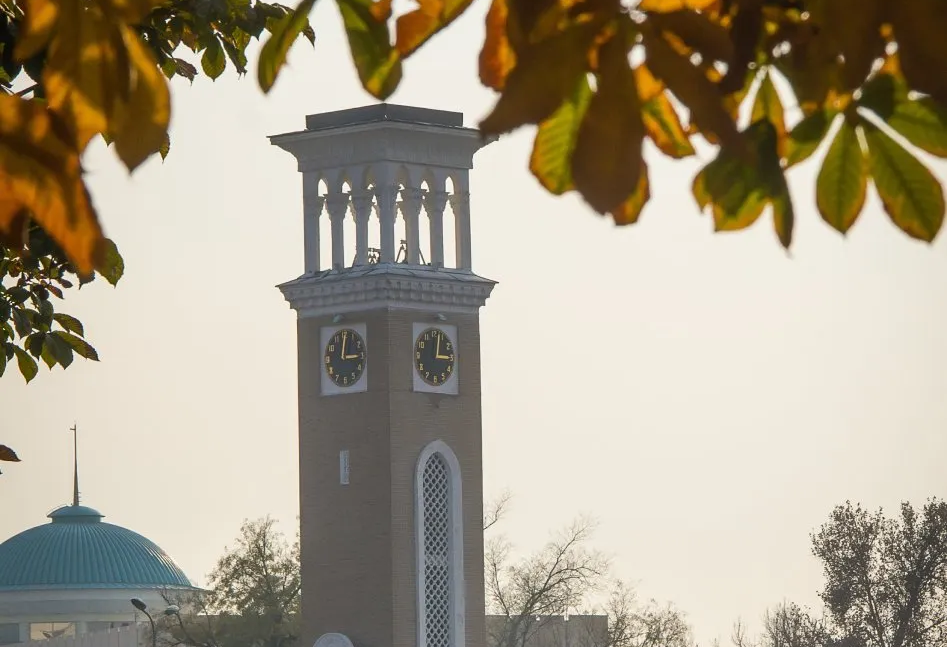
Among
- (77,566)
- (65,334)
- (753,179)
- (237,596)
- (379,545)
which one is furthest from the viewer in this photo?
(77,566)

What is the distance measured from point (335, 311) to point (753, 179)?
136 ft

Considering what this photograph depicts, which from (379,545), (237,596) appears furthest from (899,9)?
(237,596)

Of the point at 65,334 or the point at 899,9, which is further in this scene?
the point at 65,334

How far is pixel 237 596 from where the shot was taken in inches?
2053

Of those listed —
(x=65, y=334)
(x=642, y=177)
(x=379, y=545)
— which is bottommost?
(x=642, y=177)

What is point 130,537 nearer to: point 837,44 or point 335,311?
point 335,311

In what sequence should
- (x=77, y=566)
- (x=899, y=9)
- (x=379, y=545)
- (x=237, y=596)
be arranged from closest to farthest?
(x=899, y=9) < (x=379, y=545) < (x=237, y=596) < (x=77, y=566)

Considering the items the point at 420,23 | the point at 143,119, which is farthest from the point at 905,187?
the point at 143,119

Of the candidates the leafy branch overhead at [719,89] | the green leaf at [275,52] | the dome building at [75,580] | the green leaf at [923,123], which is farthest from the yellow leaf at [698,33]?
the dome building at [75,580]

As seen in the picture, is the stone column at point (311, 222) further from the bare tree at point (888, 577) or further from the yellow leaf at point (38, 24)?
the yellow leaf at point (38, 24)

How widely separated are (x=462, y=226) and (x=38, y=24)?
4226cm

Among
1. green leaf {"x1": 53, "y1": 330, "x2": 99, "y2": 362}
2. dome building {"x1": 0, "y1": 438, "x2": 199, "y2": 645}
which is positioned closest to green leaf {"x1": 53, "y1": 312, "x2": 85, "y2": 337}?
green leaf {"x1": 53, "y1": 330, "x2": 99, "y2": 362}

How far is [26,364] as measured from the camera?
21.1ft

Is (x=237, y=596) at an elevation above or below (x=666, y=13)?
above
